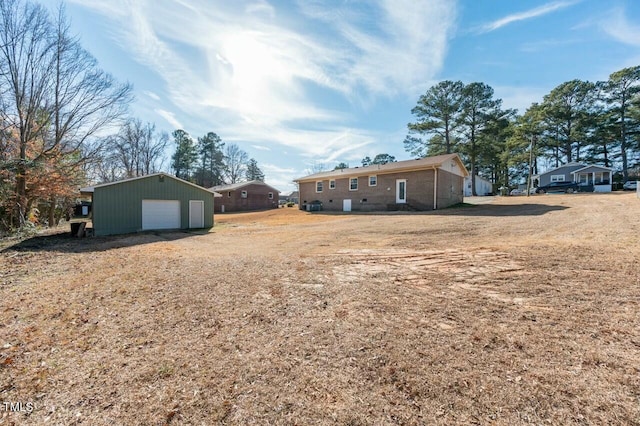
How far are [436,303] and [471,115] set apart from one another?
3573cm

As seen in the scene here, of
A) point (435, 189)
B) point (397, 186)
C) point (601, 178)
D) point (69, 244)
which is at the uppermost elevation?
point (601, 178)

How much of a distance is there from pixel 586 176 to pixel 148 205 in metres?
41.9

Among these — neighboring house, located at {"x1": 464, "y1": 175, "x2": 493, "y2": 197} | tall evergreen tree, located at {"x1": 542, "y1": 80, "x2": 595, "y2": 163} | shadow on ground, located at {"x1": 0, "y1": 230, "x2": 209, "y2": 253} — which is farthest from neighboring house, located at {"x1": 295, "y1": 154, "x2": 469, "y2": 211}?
tall evergreen tree, located at {"x1": 542, "y1": 80, "x2": 595, "y2": 163}

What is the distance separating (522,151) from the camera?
3588cm

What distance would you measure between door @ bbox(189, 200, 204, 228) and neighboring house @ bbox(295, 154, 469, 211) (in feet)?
37.9

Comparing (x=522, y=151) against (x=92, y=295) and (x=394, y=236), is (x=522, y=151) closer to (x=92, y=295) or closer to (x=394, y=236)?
(x=394, y=236)

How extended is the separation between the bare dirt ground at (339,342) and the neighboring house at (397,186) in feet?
44.5

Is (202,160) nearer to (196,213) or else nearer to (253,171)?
(253,171)

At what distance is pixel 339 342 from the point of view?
3.01 metres

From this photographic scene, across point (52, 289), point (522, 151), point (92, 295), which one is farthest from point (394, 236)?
point (522, 151)

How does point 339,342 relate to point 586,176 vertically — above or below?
below

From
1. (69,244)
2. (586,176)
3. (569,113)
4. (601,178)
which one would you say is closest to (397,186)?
(69,244)

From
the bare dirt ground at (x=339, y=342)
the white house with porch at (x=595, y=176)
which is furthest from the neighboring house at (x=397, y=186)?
the white house with porch at (x=595, y=176)

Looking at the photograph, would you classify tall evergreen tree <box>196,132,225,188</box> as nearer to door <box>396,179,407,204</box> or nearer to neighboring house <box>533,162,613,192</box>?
door <box>396,179,407,204</box>
